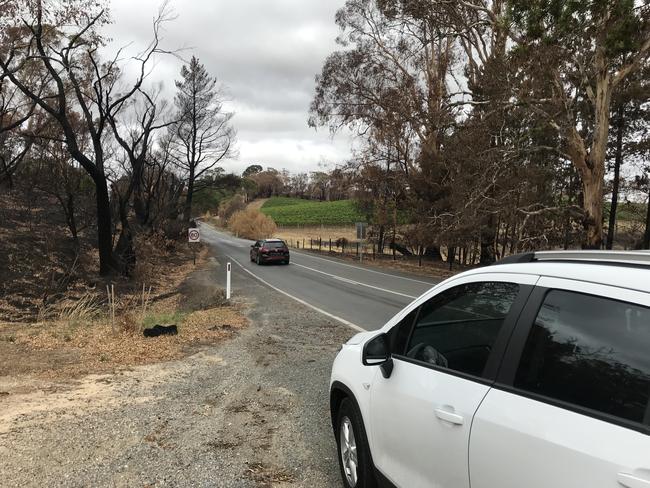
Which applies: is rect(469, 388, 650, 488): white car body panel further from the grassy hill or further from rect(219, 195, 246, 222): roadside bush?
rect(219, 195, 246, 222): roadside bush

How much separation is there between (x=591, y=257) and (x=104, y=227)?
24031mm

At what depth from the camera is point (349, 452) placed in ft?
12.3

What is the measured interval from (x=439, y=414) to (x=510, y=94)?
18.2m

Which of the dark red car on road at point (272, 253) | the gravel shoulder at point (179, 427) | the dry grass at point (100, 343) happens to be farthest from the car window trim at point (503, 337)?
the dark red car on road at point (272, 253)

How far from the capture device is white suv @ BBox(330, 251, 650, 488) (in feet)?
6.25

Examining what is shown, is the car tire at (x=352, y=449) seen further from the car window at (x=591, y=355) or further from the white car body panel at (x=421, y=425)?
the car window at (x=591, y=355)

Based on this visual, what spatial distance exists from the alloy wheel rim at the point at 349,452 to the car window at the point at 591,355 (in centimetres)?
172

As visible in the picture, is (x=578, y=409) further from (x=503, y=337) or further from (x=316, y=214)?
(x=316, y=214)

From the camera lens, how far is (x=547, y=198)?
79.8ft

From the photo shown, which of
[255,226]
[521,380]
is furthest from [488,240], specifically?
[255,226]

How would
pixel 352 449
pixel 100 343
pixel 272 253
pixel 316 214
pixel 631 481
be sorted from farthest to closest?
pixel 316 214
pixel 272 253
pixel 100 343
pixel 352 449
pixel 631 481

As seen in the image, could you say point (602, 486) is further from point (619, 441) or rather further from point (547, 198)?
point (547, 198)

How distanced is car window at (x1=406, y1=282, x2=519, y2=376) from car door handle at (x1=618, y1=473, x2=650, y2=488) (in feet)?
2.79

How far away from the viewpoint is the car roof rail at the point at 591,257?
222 cm
